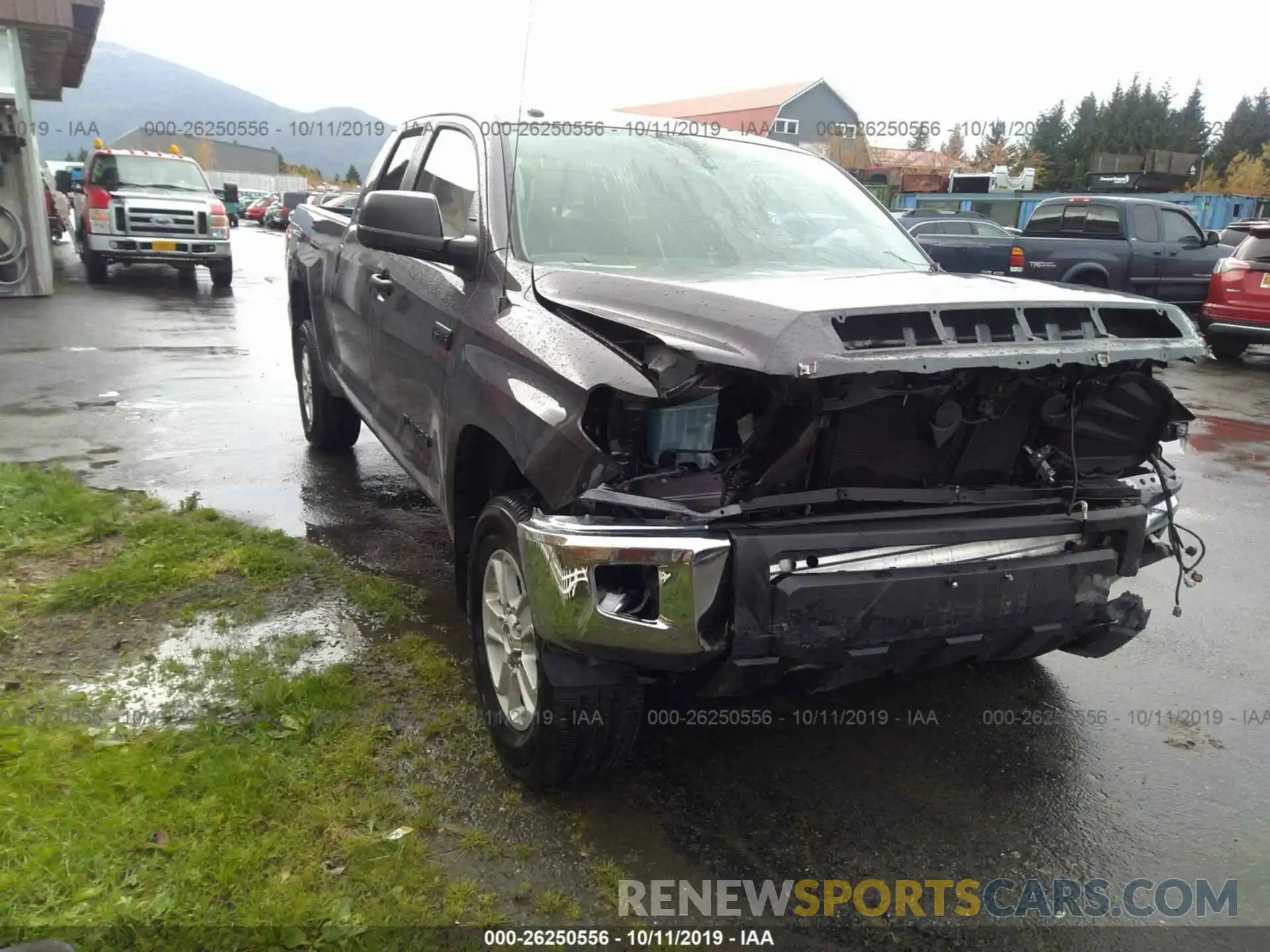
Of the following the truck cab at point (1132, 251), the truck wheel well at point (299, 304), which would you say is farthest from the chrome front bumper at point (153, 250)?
the truck cab at point (1132, 251)

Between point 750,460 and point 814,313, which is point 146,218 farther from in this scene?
point 814,313

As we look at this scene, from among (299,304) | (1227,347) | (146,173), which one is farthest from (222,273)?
(1227,347)

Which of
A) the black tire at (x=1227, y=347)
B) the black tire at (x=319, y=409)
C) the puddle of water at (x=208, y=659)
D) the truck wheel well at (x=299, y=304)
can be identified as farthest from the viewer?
the black tire at (x=1227, y=347)

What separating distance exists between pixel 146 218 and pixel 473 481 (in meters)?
14.5

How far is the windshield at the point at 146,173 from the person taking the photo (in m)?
15.5

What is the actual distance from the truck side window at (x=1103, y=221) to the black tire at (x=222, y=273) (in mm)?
13375

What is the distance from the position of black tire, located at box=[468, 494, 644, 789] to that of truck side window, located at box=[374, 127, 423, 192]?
233 centimetres

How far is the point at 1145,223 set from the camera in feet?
42.7

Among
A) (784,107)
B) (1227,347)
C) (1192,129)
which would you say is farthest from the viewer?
(1192,129)

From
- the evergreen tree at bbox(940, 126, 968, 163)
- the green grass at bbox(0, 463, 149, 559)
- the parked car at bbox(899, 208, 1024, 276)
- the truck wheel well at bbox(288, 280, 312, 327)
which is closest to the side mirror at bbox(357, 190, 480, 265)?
the green grass at bbox(0, 463, 149, 559)

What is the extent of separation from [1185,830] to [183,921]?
2701mm

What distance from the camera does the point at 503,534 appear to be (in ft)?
8.82

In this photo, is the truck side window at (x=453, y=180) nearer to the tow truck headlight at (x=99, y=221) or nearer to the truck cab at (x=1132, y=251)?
the truck cab at (x=1132, y=251)

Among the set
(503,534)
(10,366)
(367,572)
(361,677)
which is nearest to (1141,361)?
(503,534)
